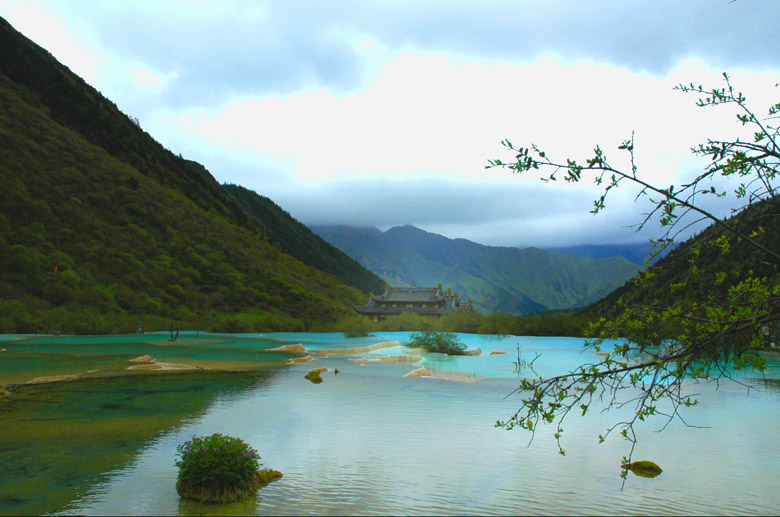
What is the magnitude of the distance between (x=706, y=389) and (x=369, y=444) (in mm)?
17186

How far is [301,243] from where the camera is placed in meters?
157

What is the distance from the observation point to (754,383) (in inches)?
958

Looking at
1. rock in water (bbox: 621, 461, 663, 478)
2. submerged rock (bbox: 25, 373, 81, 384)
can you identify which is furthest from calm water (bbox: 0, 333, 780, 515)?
submerged rock (bbox: 25, 373, 81, 384)

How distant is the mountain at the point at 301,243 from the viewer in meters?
144

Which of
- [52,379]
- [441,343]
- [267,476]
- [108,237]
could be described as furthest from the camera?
[108,237]

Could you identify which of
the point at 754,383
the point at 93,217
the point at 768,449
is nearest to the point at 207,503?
the point at 768,449

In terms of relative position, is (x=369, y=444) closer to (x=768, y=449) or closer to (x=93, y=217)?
(x=768, y=449)

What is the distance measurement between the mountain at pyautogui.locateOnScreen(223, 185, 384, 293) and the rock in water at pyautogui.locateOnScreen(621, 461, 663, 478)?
125096 millimetres

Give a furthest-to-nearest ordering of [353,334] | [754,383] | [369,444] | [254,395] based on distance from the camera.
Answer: [353,334] → [754,383] → [254,395] → [369,444]

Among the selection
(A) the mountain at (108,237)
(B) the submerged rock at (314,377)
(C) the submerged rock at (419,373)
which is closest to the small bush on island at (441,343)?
(C) the submerged rock at (419,373)

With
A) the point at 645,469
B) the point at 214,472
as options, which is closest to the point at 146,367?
the point at 214,472

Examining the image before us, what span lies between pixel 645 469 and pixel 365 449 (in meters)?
5.88

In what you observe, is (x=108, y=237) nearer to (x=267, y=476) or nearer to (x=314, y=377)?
(x=314, y=377)

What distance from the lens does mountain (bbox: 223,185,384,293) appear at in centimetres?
14400
